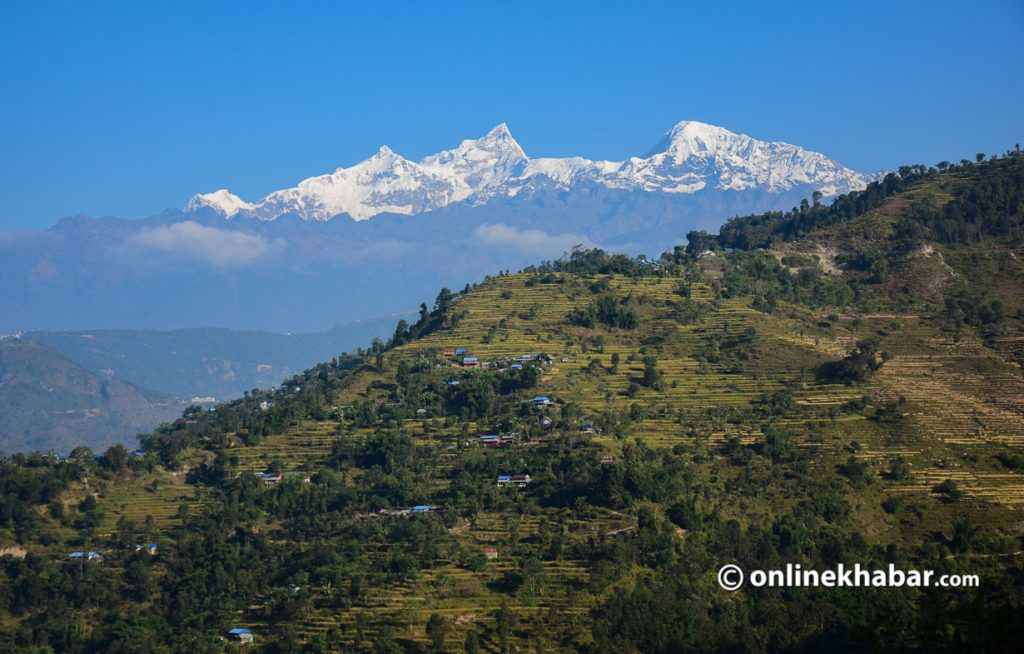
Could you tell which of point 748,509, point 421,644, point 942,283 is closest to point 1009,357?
point 942,283

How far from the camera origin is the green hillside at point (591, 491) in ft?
140

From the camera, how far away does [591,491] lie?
163ft

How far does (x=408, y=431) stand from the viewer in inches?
2295

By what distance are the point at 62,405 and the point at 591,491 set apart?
13857cm

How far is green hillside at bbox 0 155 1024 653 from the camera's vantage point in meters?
42.7

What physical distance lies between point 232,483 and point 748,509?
22293mm

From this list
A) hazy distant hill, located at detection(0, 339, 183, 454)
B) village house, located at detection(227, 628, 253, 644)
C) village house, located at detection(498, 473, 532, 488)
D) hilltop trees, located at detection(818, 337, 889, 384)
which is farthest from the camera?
hazy distant hill, located at detection(0, 339, 183, 454)

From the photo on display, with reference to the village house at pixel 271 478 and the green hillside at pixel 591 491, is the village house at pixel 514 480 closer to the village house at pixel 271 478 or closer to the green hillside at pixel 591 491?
the green hillside at pixel 591 491

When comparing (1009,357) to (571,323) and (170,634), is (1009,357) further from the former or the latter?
(170,634)

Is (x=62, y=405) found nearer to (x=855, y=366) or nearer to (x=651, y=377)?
(x=651, y=377)

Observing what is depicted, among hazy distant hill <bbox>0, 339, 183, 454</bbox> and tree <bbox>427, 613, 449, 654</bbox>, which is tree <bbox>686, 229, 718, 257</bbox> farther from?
hazy distant hill <bbox>0, 339, 183, 454</bbox>

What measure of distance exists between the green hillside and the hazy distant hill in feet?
304

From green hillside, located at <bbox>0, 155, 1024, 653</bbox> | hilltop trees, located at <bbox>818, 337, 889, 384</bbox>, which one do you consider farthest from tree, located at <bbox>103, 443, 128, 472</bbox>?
hilltop trees, located at <bbox>818, 337, 889, 384</bbox>

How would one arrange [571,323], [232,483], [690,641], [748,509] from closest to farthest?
[690,641] < [748,509] < [232,483] < [571,323]
